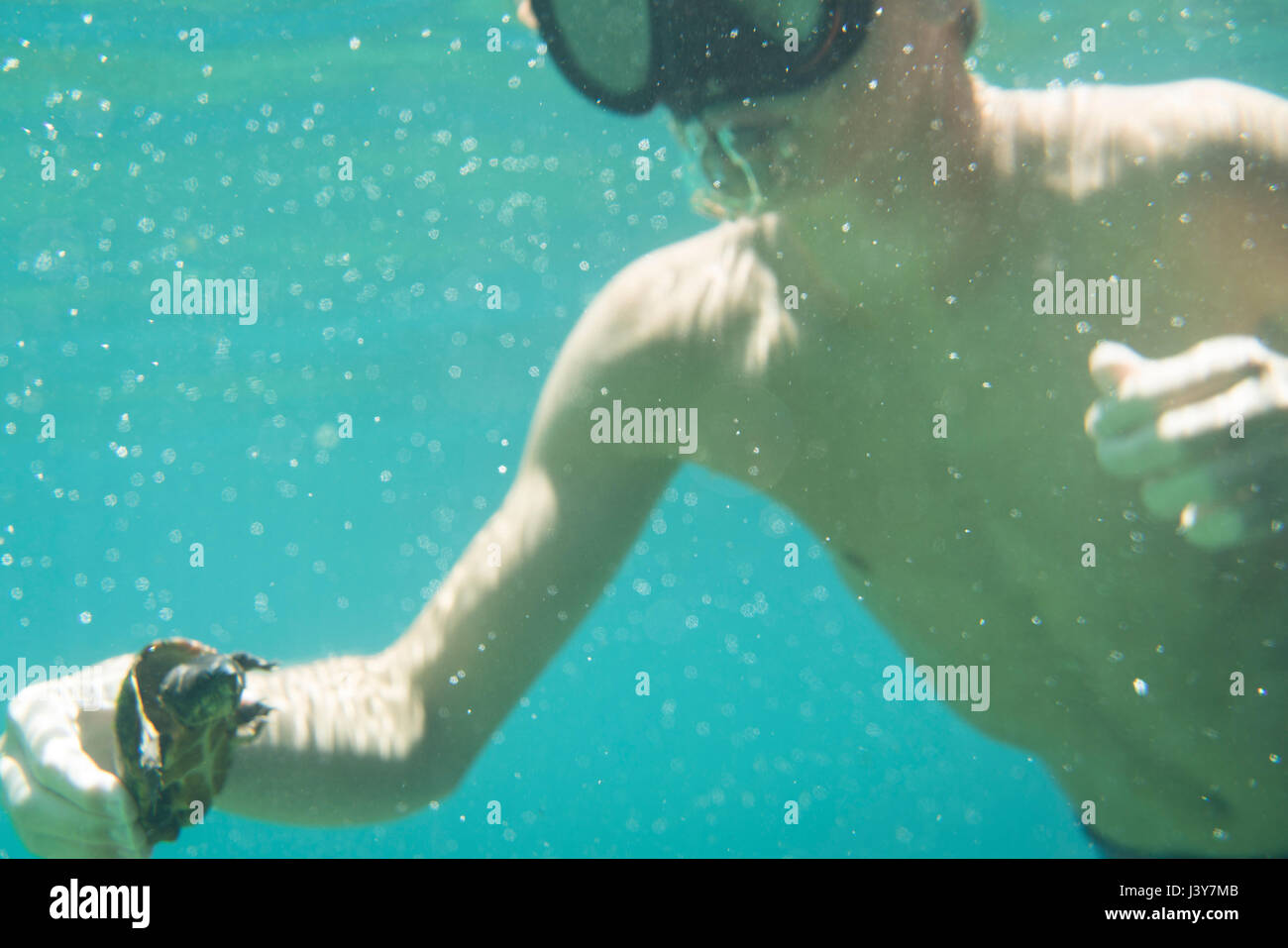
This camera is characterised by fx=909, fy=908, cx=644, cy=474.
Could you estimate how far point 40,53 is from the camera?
12023 millimetres

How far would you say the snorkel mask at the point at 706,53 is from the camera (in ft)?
7.65

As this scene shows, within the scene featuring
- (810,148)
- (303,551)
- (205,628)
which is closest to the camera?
(810,148)

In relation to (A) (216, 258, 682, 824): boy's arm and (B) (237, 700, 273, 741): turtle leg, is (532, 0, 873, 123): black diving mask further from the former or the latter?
(B) (237, 700, 273, 741): turtle leg

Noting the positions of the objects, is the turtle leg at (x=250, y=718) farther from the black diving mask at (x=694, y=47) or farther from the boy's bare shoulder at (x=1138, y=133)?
the boy's bare shoulder at (x=1138, y=133)

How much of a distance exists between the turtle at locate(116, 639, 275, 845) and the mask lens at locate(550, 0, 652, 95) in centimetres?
194

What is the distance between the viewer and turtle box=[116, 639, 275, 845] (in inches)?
76.1

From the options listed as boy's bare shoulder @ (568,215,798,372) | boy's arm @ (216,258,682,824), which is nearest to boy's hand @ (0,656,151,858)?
boy's arm @ (216,258,682,824)

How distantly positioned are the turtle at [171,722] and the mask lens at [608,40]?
1938 mm

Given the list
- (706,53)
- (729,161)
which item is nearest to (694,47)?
(706,53)

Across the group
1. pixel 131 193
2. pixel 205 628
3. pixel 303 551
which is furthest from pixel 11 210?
pixel 205 628

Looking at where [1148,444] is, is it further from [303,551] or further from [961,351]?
[303,551]

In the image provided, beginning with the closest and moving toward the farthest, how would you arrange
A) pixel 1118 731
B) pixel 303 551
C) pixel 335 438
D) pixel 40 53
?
1. pixel 1118 731
2. pixel 40 53
3. pixel 335 438
4. pixel 303 551

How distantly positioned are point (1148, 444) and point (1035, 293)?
1.12m

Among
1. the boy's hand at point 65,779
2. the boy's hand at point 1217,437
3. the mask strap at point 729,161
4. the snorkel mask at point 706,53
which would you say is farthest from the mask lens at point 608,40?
the boy's hand at point 65,779
